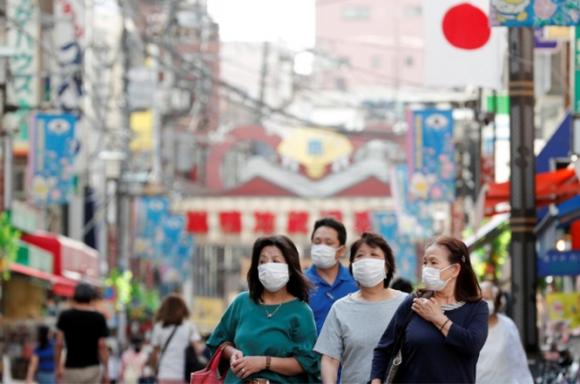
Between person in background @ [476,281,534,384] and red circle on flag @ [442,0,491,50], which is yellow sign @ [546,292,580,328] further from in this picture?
person in background @ [476,281,534,384]

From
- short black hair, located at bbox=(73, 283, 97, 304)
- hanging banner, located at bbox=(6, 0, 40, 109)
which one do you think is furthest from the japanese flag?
hanging banner, located at bbox=(6, 0, 40, 109)

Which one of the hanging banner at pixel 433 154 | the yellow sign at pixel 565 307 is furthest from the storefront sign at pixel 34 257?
the yellow sign at pixel 565 307

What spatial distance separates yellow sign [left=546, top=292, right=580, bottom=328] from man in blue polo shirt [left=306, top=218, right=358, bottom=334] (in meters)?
10.9

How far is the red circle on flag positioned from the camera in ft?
65.1

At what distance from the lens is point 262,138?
10988 cm

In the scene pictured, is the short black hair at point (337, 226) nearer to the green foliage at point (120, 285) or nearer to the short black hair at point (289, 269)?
the short black hair at point (289, 269)

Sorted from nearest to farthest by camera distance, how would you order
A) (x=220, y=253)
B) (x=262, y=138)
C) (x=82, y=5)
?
(x=82, y=5) → (x=220, y=253) → (x=262, y=138)

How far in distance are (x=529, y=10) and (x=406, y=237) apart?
41.6m

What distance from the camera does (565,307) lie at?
2359 cm

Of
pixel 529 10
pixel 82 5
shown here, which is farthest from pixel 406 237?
pixel 529 10

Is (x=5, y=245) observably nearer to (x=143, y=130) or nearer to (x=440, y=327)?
(x=440, y=327)

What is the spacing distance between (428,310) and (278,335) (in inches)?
65.9

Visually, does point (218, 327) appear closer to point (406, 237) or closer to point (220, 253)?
point (406, 237)

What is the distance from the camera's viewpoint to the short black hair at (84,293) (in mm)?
17000
